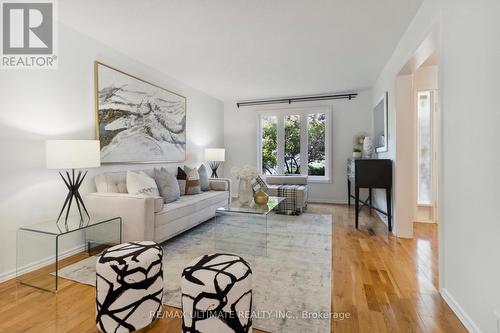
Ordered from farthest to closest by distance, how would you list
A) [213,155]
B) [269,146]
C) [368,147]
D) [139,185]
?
1. [269,146]
2. [213,155]
3. [368,147]
4. [139,185]

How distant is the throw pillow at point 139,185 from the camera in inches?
113

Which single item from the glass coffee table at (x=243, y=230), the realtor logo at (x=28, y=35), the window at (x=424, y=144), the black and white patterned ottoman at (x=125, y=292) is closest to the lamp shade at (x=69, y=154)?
the realtor logo at (x=28, y=35)

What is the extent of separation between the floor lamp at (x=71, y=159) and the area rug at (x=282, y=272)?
0.69 m

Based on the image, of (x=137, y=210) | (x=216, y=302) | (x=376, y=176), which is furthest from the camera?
(x=376, y=176)

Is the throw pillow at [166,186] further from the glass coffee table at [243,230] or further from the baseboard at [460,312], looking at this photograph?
the baseboard at [460,312]

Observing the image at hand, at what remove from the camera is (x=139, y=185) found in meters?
2.88

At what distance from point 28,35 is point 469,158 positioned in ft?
12.4

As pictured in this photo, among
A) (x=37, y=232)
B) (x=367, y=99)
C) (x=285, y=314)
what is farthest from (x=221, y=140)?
(x=285, y=314)

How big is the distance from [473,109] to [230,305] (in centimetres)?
176

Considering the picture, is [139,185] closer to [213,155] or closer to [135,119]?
[135,119]

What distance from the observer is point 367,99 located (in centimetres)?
520

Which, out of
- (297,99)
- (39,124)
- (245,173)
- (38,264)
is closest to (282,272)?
(245,173)

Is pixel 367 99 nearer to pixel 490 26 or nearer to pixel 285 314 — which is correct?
pixel 490 26

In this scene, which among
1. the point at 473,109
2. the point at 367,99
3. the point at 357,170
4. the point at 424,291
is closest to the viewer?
the point at 473,109
